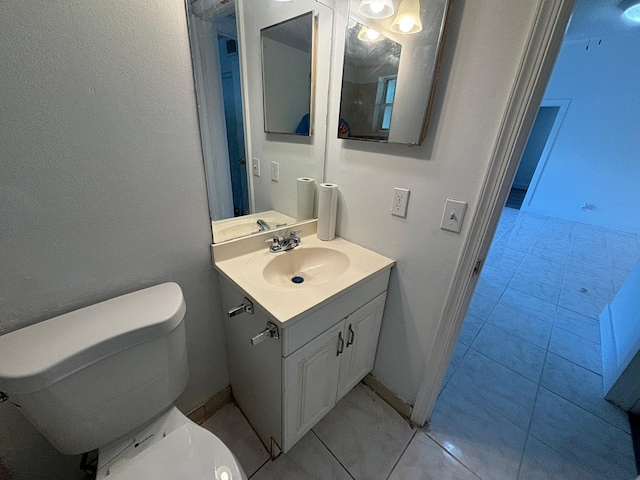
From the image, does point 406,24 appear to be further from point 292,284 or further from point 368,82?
point 292,284

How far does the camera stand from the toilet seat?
684mm

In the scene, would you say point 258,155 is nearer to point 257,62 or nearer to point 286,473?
point 257,62

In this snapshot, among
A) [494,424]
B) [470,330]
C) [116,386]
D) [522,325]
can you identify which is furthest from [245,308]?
[522,325]

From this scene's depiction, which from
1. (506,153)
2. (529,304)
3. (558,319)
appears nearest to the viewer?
(506,153)

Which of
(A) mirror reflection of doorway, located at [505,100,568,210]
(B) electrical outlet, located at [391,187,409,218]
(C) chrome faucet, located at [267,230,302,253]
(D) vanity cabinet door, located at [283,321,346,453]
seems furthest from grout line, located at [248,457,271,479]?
(A) mirror reflection of doorway, located at [505,100,568,210]

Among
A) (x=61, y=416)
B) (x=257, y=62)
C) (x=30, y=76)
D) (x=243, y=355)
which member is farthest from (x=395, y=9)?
(x=61, y=416)

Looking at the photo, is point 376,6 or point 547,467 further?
point 547,467

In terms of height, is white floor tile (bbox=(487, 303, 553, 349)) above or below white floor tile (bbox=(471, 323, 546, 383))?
above

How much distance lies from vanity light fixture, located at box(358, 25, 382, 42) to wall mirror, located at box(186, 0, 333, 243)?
173 millimetres

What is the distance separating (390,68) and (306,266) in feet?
2.93

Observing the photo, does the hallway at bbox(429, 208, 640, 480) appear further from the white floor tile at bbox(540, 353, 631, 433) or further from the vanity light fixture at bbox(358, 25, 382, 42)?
the vanity light fixture at bbox(358, 25, 382, 42)

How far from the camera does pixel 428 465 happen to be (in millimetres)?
1119

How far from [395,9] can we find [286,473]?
1843 millimetres

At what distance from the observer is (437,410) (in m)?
1.34
